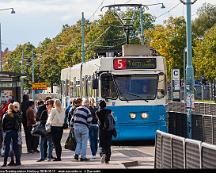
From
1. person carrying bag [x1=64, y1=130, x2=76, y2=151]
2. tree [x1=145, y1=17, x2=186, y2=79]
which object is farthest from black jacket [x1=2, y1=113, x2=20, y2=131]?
tree [x1=145, y1=17, x2=186, y2=79]

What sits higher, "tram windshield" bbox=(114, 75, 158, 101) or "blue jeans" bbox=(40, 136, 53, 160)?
"tram windshield" bbox=(114, 75, 158, 101)

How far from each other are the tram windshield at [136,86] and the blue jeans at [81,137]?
20.0ft

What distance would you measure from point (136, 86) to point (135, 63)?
81 centimetres

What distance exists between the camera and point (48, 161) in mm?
19719

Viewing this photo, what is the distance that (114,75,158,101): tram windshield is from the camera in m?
25.8

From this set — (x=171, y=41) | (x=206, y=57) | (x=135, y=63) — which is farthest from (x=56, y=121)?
(x=206, y=57)

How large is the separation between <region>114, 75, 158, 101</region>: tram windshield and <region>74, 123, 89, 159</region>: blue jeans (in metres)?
6.10

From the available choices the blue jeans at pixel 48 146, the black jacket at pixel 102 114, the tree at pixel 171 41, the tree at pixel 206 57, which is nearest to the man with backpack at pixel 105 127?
the black jacket at pixel 102 114

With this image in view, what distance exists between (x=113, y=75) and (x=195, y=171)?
1789 centimetres

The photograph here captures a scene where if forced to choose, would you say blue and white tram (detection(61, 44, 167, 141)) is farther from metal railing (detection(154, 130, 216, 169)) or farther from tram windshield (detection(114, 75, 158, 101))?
metal railing (detection(154, 130, 216, 169))

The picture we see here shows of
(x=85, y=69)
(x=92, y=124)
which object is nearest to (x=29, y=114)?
(x=92, y=124)

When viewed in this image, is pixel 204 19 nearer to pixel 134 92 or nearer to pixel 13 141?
pixel 134 92

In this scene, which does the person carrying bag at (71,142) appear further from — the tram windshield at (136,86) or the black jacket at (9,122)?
the tram windshield at (136,86)

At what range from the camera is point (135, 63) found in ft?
85.2
